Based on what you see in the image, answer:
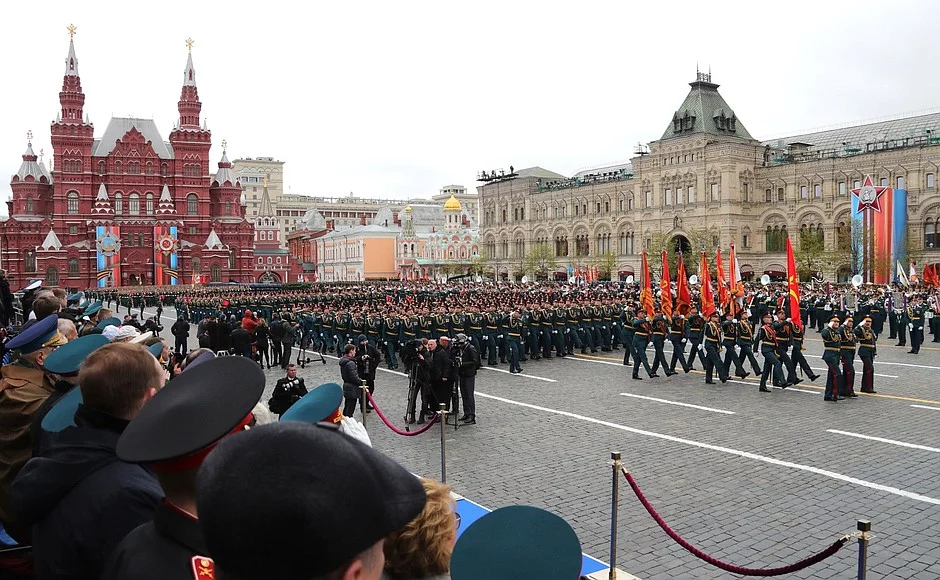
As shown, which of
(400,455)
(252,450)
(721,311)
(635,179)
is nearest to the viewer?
(252,450)

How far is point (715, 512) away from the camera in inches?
276

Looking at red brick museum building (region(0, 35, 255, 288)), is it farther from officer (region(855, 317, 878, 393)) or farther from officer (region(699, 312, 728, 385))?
officer (region(855, 317, 878, 393))

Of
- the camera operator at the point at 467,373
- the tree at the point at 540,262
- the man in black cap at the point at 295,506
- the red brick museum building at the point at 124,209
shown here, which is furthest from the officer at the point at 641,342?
the red brick museum building at the point at 124,209

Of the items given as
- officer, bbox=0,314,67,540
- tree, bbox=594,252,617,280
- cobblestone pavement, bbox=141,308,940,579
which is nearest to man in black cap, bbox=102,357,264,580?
officer, bbox=0,314,67,540

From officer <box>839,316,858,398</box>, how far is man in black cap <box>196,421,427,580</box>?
42.8 feet

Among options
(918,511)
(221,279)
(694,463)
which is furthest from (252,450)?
(221,279)

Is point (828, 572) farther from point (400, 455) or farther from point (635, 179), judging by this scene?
point (635, 179)

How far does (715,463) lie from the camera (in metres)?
8.74

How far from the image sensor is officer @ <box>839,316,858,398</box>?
12414mm

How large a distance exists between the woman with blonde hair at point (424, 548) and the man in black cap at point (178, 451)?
0.91m

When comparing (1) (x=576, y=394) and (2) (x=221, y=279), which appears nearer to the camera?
(1) (x=576, y=394)

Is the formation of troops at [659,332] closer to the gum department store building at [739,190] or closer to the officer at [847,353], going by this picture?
the officer at [847,353]

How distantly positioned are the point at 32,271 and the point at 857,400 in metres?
70.0

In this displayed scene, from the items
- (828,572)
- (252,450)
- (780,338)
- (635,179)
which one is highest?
(635,179)
